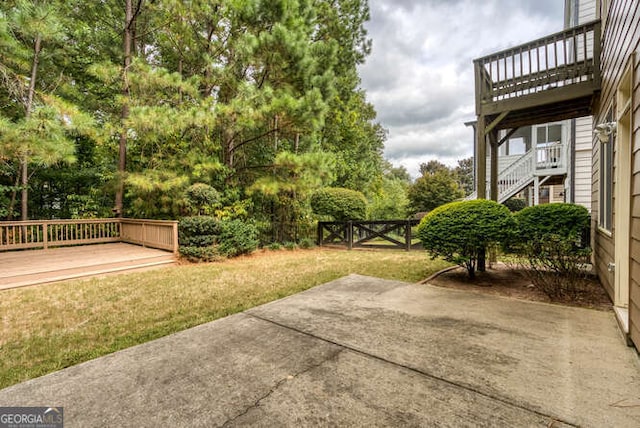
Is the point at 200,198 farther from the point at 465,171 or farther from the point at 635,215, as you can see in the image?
the point at 465,171

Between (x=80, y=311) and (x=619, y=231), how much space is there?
6036 mm

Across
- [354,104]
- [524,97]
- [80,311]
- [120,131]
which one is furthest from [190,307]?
[354,104]

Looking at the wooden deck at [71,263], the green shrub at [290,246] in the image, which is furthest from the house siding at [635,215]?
the green shrub at [290,246]

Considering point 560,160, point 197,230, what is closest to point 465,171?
point 560,160

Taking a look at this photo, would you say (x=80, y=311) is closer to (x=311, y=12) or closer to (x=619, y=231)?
(x=619, y=231)

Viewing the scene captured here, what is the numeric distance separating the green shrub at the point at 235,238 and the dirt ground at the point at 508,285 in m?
4.67

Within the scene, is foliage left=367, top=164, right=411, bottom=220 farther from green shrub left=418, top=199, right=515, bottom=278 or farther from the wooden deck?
the wooden deck

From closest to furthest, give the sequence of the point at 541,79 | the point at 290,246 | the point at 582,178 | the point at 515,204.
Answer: the point at 541,79
the point at 582,178
the point at 290,246
the point at 515,204

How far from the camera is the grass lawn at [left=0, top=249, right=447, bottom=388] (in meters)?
2.44

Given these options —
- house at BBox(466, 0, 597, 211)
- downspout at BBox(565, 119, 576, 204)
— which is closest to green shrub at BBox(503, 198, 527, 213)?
house at BBox(466, 0, 597, 211)

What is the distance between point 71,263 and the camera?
5551 mm

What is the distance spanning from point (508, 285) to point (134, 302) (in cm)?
532

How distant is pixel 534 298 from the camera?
3627 mm

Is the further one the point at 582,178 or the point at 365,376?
the point at 582,178
